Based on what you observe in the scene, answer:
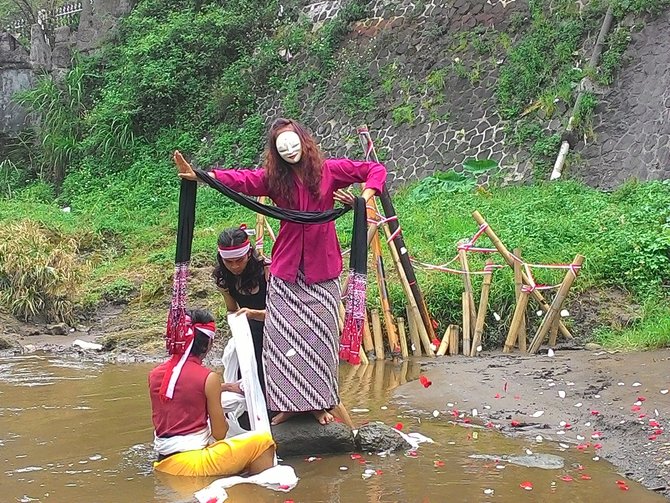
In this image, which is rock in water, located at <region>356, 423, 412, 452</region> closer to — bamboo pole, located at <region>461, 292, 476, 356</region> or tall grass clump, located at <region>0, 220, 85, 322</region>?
bamboo pole, located at <region>461, 292, 476, 356</region>

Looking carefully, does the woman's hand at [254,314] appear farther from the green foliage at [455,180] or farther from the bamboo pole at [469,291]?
the green foliage at [455,180]

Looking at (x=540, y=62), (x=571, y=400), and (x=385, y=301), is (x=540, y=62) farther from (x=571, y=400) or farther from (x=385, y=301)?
(x=571, y=400)

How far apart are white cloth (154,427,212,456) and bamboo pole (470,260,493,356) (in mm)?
3950

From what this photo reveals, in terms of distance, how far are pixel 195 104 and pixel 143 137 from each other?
57.6 inches

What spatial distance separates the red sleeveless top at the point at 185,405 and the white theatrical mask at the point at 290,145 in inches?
50.4

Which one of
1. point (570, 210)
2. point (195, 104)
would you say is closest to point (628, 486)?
point (570, 210)

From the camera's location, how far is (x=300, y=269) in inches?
193

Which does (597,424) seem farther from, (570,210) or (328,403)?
(570,210)

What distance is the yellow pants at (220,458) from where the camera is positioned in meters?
4.43

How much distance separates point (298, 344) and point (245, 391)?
400mm

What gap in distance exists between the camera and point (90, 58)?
72.3 ft

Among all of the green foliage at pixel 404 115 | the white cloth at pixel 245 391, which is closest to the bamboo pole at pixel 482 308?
the white cloth at pixel 245 391

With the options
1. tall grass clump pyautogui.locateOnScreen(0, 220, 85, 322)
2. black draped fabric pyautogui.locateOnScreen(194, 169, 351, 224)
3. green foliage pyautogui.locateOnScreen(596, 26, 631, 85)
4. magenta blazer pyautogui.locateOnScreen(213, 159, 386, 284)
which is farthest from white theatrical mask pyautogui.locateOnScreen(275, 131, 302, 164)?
green foliage pyautogui.locateOnScreen(596, 26, 631, 85)

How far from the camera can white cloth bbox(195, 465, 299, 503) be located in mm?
4238
